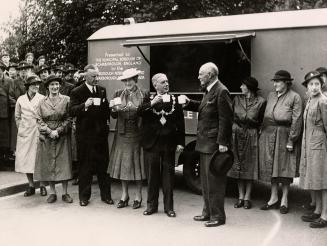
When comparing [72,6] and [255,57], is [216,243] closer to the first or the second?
[255,57]

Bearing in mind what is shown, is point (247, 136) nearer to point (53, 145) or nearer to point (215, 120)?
point (215, 120)

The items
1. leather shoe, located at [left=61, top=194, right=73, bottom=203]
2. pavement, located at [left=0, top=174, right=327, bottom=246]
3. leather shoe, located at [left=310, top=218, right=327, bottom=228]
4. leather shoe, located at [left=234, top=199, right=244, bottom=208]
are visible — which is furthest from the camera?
leather shoe, located at [left=61, top=194, right=73, bottom=203]

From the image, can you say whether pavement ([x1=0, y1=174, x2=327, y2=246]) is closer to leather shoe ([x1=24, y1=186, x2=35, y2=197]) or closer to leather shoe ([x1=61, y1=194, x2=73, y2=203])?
leather shoe ([x1=61, y1=194, x2=73, y2=203])

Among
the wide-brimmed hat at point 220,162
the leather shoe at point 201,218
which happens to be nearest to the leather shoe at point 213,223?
the leather shoe at point 201,218

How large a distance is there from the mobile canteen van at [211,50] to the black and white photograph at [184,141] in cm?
2

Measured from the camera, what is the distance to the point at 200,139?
21.8 feet

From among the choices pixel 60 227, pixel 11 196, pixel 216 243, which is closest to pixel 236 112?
pixel 216 243

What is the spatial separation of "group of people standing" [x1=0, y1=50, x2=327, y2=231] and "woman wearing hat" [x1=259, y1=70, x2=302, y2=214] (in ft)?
0.05

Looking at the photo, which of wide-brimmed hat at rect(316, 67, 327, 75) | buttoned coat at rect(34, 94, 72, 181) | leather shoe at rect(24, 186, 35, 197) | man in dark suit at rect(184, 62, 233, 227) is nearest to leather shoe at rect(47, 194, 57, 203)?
buttoned coat at rect(34, 94, 72, 181)

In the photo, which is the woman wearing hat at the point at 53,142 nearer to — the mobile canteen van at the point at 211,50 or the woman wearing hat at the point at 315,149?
the mobile canteen van at the point at 211,50

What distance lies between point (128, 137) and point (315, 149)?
2688 mm

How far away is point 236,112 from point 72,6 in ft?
38.4

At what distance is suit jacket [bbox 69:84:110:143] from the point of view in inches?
300

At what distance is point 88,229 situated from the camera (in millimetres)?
6219
